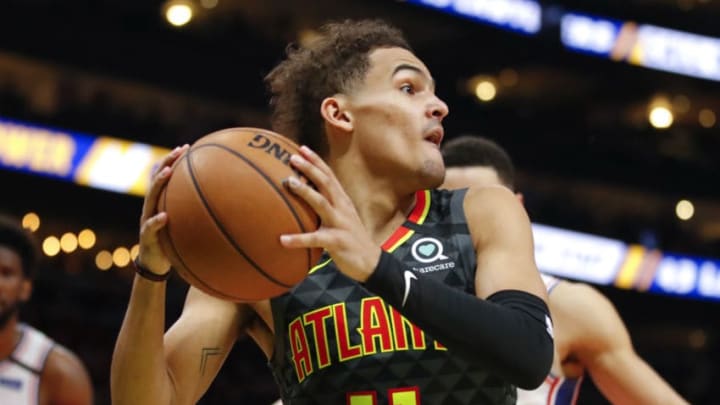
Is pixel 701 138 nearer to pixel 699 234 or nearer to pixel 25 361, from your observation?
pixel 699 234

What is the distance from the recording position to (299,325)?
294 cm

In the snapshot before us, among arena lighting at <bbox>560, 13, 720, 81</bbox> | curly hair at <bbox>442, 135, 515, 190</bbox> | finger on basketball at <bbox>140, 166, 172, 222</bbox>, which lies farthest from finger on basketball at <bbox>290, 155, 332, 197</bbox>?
arena lighting at <bbox>560, 13, 720, 81</bbox>

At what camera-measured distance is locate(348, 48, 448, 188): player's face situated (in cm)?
298

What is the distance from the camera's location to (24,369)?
537 cm

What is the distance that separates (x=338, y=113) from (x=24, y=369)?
2.90 metres

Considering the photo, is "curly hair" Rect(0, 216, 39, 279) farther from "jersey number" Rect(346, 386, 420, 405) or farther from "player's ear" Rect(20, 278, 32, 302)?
"jersey number" Rect(346, 386, 420, 405)

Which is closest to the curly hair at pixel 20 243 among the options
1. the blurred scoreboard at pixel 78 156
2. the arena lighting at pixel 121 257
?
the blurred scoreboard at pixel 78 156

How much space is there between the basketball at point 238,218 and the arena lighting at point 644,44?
15.0 metres

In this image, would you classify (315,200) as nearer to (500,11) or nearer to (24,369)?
(24,369)

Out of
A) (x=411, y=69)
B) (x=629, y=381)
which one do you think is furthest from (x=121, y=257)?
(x=411, y=69)

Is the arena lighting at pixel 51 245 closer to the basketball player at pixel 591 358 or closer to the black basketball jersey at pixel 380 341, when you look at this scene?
the basketball player at pixel 591 358

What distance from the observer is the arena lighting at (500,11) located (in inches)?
610

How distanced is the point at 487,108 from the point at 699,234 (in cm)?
636

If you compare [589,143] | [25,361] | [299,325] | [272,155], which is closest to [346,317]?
[299,325]
